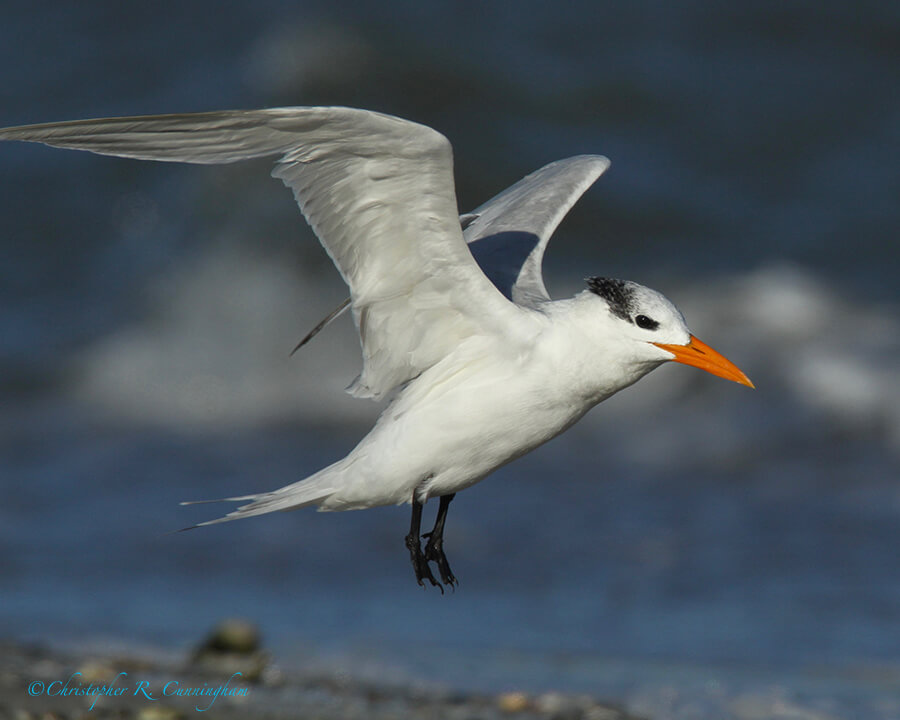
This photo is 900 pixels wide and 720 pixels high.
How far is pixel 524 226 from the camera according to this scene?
5.98 metres

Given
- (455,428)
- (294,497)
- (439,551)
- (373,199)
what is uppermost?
(373,199)

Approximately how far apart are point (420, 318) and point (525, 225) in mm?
1142

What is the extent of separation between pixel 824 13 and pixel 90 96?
29.1 feet

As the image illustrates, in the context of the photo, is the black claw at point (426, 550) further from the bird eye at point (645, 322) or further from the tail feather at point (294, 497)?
the bird eye at point (645, 322)

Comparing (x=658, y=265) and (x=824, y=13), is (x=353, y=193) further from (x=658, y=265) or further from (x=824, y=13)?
(x=824, y=13)

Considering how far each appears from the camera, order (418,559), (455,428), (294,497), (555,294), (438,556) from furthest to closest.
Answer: (555,294) → (438,556) → (418,559) → (294,497) → (455,428)

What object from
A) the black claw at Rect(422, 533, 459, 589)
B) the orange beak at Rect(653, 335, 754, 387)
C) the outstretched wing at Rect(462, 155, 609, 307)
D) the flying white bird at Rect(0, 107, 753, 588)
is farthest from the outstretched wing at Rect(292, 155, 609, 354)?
the black claw at Rect(422, 533, 459, 589)

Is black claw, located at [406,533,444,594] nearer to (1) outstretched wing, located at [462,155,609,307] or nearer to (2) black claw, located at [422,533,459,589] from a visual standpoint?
(2) black claw, located at [422,533,459,589]

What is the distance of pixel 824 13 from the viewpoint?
16250 mm

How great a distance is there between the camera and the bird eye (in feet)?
15.7

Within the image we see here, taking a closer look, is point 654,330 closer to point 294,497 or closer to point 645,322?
point 645,322

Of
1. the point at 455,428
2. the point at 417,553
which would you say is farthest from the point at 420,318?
the point at 417,553

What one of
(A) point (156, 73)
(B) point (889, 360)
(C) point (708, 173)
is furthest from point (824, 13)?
(A) point (156, 73)

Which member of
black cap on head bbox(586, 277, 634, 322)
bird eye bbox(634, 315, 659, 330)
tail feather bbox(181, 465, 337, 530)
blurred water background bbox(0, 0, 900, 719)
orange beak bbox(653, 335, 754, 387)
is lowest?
blurred water background bbox(0, 0, 900, 719)
